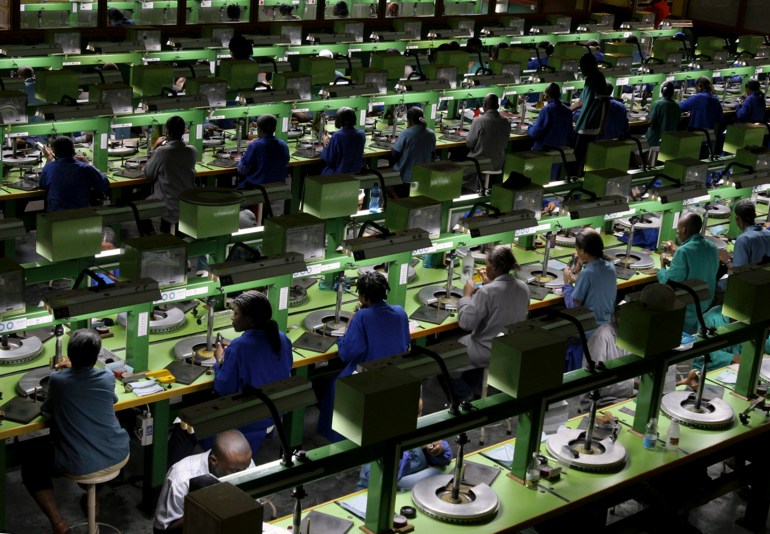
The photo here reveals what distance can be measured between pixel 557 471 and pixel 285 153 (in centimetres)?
596

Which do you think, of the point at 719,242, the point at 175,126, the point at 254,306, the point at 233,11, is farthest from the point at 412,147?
the point at 233,11

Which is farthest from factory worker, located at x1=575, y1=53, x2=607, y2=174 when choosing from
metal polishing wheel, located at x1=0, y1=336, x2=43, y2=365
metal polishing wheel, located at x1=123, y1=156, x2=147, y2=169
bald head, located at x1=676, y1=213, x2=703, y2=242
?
metal polishing wheel, located at x1=0, y1=336, x2=43, y2=365

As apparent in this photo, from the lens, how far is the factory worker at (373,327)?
24.9 feet

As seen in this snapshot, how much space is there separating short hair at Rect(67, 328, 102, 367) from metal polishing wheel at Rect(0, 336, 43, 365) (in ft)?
3.32

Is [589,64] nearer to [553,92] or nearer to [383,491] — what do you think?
[553,92]

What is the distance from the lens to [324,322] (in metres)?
8.41

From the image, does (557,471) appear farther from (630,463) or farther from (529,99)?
(529,99)

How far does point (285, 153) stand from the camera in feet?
37.6

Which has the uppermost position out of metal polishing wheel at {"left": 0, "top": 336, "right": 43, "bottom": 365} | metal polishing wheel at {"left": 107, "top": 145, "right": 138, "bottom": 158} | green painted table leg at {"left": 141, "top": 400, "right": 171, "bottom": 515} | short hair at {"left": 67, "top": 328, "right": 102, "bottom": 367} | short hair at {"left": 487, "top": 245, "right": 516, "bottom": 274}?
short hair at {"left": 487, "top": 245, "right": 516, "bottom": 274}

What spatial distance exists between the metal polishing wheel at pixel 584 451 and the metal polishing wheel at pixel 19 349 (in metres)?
3.29

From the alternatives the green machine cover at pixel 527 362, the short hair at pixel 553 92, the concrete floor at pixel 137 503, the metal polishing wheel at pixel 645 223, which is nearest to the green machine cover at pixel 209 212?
the concrete floor at pixel 137 503

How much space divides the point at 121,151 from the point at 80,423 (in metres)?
5.85

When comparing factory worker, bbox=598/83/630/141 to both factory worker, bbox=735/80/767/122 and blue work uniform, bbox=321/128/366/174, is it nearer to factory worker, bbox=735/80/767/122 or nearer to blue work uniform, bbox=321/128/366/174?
factory worker, bbox=735/80/767/122

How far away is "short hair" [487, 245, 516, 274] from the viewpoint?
320 inches
